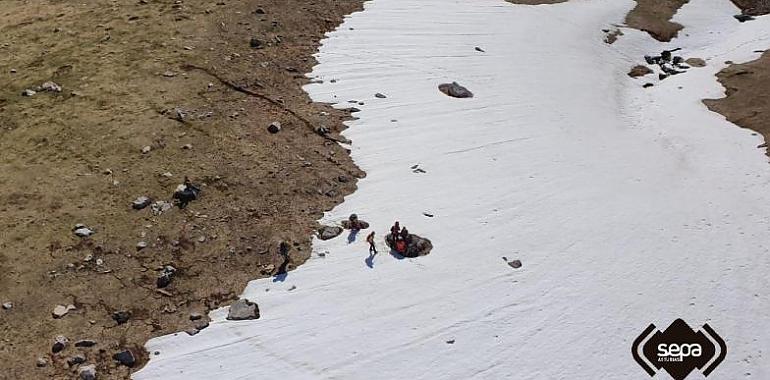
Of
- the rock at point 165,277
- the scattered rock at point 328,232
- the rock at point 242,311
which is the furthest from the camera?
the scattered rock at point 328,232

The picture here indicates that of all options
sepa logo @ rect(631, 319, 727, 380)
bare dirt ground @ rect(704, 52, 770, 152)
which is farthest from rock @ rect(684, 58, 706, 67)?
sepa logo @ rect(631, 319, 727, 380)

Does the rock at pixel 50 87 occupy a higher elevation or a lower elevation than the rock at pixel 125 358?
higher

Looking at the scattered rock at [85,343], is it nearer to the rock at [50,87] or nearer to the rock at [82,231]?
the rock at [82,231]

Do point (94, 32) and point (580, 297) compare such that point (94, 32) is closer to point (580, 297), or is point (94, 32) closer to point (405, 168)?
point (405, 168)

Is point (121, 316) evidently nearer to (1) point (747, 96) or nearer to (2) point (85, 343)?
(2) point (85, 343)

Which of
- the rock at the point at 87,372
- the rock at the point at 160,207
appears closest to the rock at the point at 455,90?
the rock at the point at 160,207

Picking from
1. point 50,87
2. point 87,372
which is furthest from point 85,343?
point 50,87
